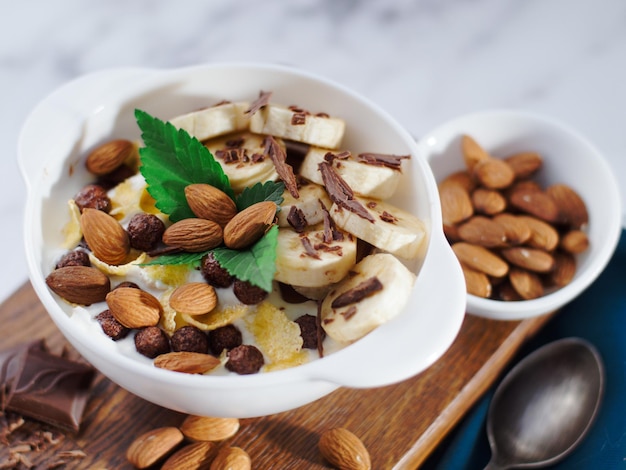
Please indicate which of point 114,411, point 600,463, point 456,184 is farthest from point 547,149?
point 114,411

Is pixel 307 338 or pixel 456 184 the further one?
pixel 456 184

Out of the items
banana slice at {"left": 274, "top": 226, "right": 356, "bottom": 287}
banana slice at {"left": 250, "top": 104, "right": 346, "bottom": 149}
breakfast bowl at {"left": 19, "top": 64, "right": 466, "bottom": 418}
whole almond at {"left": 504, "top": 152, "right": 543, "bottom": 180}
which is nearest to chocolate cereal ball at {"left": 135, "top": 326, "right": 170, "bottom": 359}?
breakfast bowl at {"left": 19, "top": 64, "right": 466, "bottom": 418}

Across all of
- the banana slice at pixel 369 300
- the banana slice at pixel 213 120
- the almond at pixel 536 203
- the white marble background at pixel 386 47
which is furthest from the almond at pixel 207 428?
the white marble background at pixel 386 47

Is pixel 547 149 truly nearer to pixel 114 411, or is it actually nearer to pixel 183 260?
pixel 183 260

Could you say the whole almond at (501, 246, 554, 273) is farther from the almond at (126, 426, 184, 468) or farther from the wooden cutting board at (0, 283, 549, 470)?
the almond at (126, 426, 184, 468)

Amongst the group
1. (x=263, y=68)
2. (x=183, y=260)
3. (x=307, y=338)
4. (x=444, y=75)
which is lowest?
(x=444, y=75)

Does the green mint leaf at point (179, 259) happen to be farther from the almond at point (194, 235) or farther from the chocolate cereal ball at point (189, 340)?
the chocolate cereal ball at point (189, 340)
